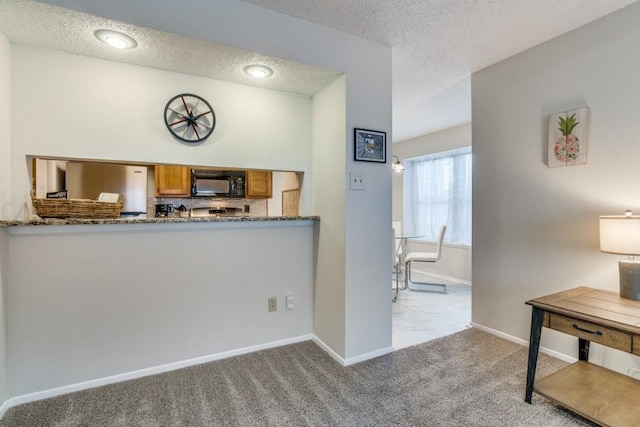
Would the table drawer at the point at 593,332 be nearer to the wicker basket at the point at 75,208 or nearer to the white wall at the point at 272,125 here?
the white wall at the point at 272,125

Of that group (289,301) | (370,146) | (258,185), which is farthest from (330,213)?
(258,185)

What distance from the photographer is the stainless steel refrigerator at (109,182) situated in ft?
10.6

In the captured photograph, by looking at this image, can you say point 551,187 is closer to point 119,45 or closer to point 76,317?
point 119,45

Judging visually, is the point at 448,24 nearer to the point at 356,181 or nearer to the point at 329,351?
the point at 356,181

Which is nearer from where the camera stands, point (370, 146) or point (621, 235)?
point (621, 235)

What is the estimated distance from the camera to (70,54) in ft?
6.40

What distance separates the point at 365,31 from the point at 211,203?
3281 mm

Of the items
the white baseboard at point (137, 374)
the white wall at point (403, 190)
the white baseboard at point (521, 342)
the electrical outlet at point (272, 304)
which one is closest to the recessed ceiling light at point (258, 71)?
the electrical outlet at point (272, 304)

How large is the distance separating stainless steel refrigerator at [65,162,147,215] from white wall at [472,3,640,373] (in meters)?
3.78

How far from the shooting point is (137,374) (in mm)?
2094

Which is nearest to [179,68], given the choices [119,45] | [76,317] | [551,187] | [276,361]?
[119,45]

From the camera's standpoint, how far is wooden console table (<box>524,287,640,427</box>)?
1.50 m

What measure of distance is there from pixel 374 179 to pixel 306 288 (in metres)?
1.09

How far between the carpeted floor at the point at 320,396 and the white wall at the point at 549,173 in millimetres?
584
